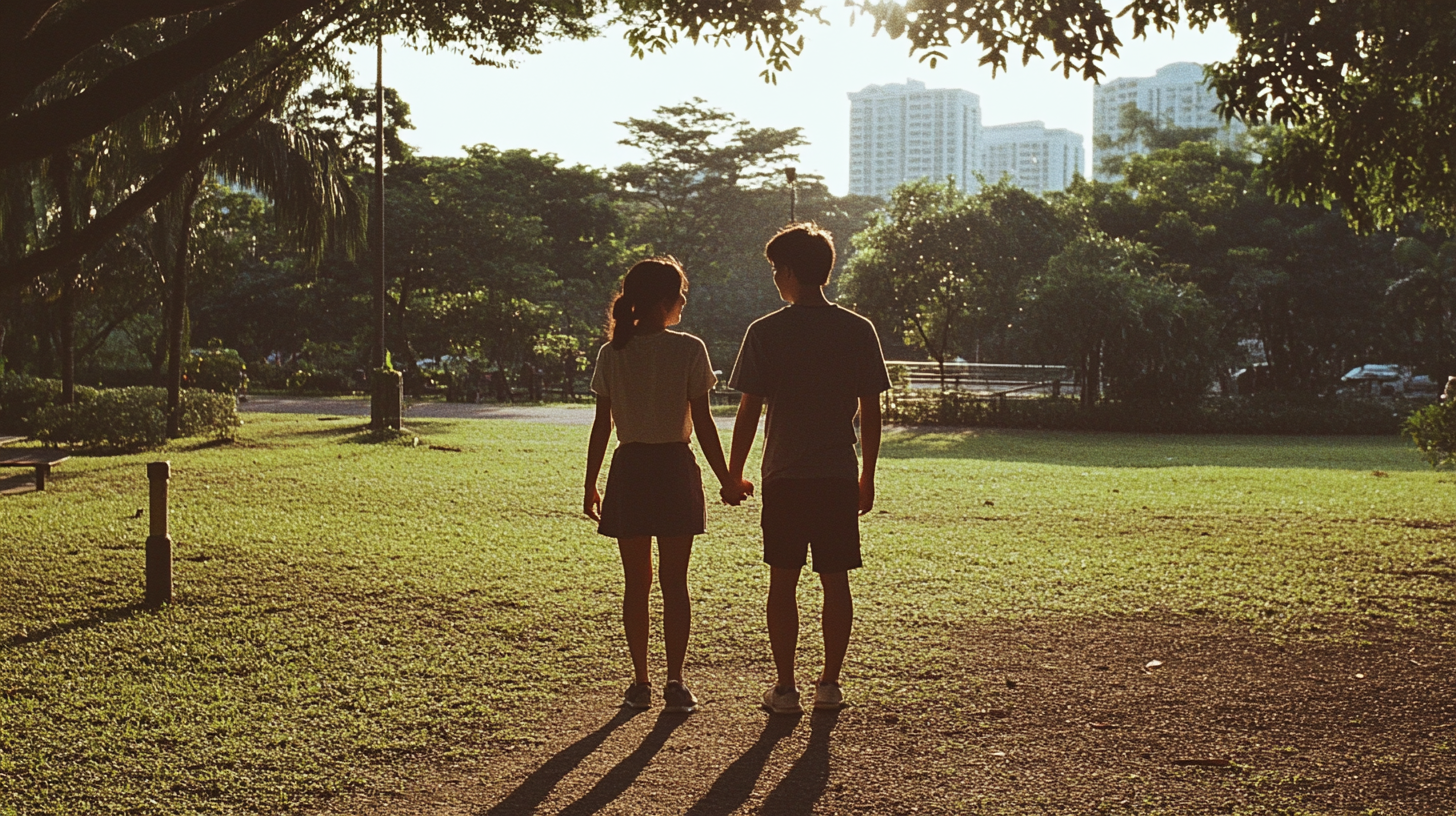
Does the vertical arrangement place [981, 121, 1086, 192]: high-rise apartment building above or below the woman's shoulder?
above

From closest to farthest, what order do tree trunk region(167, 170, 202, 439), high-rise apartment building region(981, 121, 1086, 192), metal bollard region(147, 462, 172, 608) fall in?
metal bollard region(147, 462, 172, 608) < tree trunk region(167, 170, 202, 439) < high-rise apartment building region(981, 121, 1086, 192)

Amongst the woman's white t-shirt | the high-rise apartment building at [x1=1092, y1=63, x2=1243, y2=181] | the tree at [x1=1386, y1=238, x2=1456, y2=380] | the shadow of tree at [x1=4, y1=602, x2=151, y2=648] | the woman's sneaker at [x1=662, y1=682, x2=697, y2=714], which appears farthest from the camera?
the high-rise apartment building at [x1=1092, y1=63, x2=1243, y2=181]

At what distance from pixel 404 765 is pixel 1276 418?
24035 millimetres

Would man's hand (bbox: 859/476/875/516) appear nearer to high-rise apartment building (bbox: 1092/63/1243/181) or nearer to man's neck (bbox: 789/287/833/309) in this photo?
man's neck (bbox: 789/287/833/309)

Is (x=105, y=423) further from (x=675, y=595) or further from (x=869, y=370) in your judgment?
(x=869, y=370)

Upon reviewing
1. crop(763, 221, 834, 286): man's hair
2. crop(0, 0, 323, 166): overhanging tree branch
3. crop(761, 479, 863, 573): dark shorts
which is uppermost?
crop(0, 0, 323, 166): overhanging tree branch

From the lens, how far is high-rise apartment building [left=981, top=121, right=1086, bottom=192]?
14838 cm

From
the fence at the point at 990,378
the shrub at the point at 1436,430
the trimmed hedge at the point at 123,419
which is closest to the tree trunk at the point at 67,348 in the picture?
the trimmed hedge at the point at 123,419

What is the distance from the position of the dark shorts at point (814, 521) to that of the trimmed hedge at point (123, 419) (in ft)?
49.8

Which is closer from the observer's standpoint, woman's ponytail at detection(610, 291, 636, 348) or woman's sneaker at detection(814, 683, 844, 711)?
woman's ponytail at detection(610, 291, 636, 348)

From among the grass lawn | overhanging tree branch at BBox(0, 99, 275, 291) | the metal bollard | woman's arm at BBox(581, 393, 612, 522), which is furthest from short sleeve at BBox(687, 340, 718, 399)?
the metal bollard

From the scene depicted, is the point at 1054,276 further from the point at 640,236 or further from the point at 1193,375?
the point at 640,236

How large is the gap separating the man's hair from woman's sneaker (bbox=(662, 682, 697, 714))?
1.70 metres

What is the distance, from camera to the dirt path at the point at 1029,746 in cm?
388
